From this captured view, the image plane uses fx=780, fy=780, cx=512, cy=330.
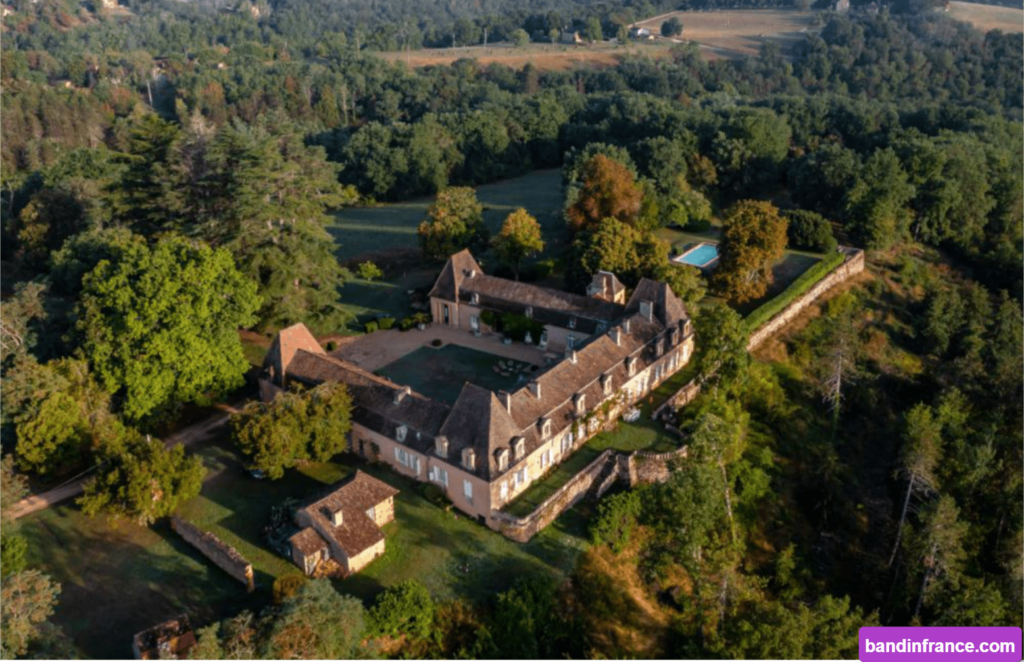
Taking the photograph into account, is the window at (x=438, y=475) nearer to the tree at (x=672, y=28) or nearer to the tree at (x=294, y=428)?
the tree at (x=294, y=428)

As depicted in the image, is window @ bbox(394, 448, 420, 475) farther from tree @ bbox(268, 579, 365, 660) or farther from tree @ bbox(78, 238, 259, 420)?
tree @ bbox(268, 579, 365, 660)

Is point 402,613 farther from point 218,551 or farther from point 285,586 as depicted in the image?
point 218,551

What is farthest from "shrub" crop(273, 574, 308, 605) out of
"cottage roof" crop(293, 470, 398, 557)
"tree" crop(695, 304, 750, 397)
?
"tree" crop(695, 304, 750, 397)

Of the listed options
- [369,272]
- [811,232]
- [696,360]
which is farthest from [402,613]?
[811,232]

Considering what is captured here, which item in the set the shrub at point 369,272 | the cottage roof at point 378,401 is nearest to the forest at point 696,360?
the shrub at point 369,272

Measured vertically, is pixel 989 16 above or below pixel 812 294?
above

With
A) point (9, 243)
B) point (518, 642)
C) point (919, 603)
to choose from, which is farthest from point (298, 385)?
point (9, 243)
